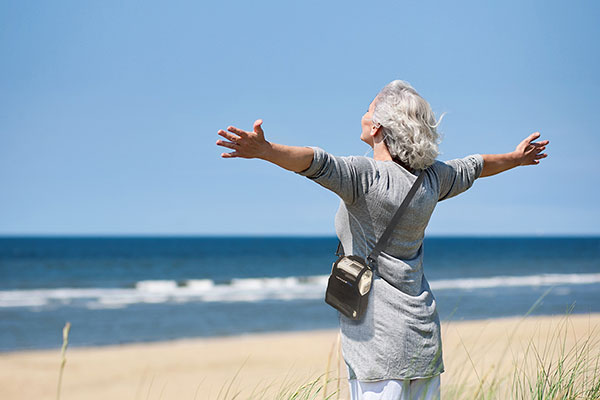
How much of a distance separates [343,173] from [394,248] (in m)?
0.31

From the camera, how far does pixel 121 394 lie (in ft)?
22.8

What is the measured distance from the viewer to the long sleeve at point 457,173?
1.94 m

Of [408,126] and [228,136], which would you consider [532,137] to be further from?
[228,136]

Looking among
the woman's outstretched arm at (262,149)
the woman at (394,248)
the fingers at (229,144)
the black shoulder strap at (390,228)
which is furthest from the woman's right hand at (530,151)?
the fingers at (229,144)

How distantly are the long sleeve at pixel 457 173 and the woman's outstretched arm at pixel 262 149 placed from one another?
1.74 feet

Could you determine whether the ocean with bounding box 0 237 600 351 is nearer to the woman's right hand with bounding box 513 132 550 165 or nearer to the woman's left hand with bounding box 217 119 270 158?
the woman's right hand with bounding box 513 132 550 165

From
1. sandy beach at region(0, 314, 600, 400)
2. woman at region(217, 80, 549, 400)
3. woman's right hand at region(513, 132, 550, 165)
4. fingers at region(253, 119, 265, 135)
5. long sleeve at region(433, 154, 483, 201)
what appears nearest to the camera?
fingers at region(253, 119, 265, 135)

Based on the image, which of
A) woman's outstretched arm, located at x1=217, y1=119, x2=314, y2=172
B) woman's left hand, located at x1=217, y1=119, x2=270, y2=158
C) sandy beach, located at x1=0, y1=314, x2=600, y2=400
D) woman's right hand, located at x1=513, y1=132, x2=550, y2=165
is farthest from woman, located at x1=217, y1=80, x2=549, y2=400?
sandy beach, located at x1=0, y1=314, x2=600, y2=400

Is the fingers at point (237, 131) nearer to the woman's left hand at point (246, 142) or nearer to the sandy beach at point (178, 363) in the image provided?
the woman's left hand at point (246, 142)

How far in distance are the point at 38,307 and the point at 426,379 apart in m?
15.7

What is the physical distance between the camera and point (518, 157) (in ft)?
7.61

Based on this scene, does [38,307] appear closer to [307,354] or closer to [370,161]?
[307,354]

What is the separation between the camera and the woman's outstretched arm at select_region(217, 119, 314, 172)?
1.56 m

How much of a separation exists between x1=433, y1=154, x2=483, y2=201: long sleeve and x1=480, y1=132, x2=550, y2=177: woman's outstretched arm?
80mm
